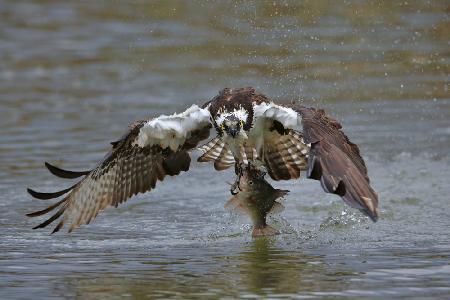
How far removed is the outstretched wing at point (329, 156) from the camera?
7.28 m

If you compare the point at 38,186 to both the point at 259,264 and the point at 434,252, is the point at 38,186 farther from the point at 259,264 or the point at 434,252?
the point at 434,252

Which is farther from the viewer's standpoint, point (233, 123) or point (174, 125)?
point (174, 125)

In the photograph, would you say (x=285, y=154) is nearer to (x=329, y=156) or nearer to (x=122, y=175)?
(x=122, y=175)

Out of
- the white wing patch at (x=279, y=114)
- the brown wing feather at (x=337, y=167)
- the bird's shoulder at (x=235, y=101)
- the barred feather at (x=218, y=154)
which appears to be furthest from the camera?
the barred feather at (x=218, y=154)

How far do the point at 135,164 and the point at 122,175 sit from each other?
0.14 m

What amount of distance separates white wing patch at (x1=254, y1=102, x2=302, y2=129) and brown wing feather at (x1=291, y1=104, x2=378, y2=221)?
16 centimetres

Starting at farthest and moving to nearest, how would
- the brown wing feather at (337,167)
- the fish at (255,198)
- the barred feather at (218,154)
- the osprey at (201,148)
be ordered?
the barred feather at (218,154), the fish at (255,198), the osprey at (201,148), the brown wing feather at (337,167)

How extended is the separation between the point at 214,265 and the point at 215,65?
27.2ft

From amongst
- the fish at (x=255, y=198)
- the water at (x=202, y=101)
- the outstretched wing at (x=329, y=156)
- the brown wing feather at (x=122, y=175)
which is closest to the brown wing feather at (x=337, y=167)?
the outstretched wing at (x=329, y=156)

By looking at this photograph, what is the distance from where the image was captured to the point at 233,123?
862 cm

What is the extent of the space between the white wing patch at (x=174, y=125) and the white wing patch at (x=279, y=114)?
0.45 metres

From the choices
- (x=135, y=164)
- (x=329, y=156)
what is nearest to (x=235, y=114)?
(x=135, y=164)

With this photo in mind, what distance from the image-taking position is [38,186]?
36.7 feet

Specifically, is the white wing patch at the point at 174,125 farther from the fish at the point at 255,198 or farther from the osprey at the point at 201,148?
the fish at the point at 255,198
